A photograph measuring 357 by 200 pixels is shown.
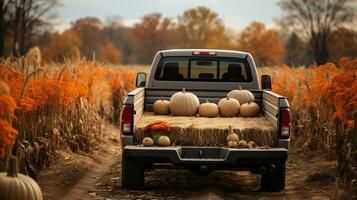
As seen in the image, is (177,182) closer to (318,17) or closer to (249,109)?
(249,109)

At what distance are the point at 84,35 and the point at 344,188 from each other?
111 m

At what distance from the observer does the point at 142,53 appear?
395 ft

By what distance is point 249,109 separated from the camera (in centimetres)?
1052

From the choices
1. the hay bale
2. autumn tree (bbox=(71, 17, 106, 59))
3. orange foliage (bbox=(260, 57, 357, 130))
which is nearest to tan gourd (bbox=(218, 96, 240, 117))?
the hay bale

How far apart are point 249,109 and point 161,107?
1.39 m

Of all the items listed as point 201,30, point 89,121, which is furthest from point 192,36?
point 89,121

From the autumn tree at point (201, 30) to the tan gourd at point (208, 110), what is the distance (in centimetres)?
9141

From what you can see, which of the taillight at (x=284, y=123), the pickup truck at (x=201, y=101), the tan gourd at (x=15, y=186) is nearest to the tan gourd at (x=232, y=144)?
the pickup truck at (x=201, y=101)

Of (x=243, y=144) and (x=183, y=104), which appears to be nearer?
(x=243, y=144)

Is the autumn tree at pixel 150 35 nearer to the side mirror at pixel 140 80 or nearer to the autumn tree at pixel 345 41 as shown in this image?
the autumn tree at pixel 345 41

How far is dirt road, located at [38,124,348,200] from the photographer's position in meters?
9.59

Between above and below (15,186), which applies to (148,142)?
above

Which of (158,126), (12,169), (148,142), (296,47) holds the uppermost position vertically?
(296,47)

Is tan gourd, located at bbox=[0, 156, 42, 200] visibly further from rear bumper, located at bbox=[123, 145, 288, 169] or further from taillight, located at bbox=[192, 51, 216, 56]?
taillight, located at bbox=[192, 51, 216, 56]
